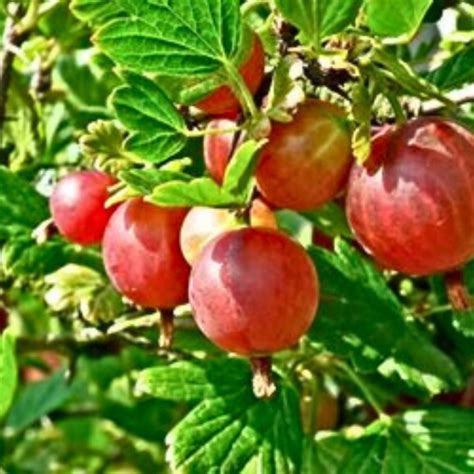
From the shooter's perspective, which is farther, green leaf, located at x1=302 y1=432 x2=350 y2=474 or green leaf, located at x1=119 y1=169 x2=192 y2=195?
green leaf, located at x1=302 y1=432 x2=350 y2=474

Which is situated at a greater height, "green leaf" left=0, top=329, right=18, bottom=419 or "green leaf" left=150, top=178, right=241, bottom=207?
"green leaf" left=150, top=178, right=241, bottom=207

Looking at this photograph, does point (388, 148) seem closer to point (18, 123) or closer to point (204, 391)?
point (204, 391)

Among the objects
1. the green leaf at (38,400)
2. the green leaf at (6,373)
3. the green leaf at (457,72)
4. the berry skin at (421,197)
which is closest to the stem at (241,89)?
the berry skin at (421,197)

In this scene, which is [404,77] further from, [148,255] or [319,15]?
[148,255]

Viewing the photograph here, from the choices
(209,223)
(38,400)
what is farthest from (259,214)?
(38,400)

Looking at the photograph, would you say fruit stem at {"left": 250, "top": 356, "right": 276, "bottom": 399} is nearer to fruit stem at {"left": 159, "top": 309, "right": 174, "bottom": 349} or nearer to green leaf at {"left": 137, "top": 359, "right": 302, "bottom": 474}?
fruit stem at {"left": 159, "top": 309, "right": 174, "bottom": 349}

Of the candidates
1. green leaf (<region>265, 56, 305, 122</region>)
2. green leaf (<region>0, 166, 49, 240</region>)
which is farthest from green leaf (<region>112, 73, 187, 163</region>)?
green leaf (<region>0, 166, 49, 240</region>)
